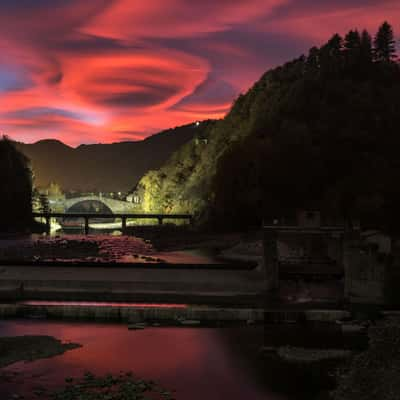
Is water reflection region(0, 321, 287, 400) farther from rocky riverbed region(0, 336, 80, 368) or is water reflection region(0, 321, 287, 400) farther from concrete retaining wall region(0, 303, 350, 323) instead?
concrete retaining wall region(0, 303, 350, 323)

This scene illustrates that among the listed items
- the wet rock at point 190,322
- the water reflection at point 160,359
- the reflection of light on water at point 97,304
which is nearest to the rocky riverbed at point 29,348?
the water reflection at point 160,359

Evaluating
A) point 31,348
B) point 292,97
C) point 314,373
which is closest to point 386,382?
point 314,373

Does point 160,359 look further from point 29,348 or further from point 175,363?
point 29,348

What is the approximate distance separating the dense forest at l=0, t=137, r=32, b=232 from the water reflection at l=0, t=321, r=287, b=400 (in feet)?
327

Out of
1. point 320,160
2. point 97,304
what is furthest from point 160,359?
point 320,160

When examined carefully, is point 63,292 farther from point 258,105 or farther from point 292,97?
point 258,105

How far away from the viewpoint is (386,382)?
22.8 meters

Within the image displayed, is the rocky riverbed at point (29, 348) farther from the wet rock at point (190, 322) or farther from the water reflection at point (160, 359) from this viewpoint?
the wet rock at point (190, 322)

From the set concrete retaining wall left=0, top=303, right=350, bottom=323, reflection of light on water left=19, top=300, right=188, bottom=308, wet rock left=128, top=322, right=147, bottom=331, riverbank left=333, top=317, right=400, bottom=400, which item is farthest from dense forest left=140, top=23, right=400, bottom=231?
riverbank left=333, top=317, right=400, bottom=400

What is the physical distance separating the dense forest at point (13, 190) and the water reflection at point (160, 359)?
9974 centimetres

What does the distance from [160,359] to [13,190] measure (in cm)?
11248

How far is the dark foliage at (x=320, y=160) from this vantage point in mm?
95312

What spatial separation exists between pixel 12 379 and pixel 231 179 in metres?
82.0

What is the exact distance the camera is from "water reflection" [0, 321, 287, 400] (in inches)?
987
